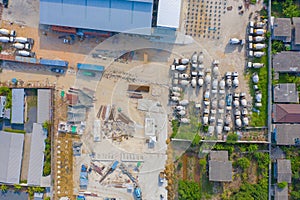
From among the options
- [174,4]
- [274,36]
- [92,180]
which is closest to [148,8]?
[174,4]

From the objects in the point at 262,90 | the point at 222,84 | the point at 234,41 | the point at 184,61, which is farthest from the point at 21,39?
the point at 262,90

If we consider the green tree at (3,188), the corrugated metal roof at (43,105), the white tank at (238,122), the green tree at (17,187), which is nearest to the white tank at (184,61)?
the white tank at (238,122)

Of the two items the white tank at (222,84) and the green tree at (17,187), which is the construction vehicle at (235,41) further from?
the green tree at (17,187)

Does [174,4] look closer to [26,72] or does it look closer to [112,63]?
[112,63]

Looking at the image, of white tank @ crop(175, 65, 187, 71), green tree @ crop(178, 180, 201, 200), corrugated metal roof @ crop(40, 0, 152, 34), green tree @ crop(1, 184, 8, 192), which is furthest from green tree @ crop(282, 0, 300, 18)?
green tree @ crop(1, 184, 8, 192)

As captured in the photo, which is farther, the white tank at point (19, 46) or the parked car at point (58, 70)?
the parked car at point (58, 70)

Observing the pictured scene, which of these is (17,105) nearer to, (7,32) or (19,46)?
(19,46)
